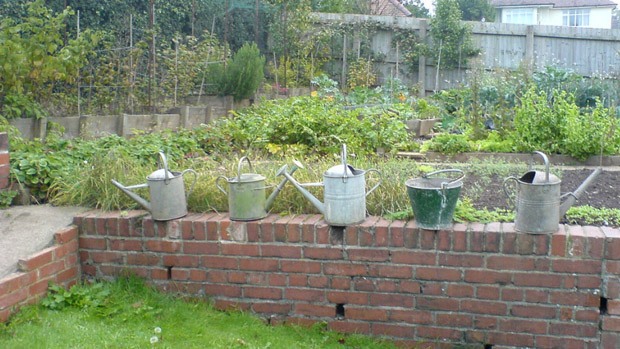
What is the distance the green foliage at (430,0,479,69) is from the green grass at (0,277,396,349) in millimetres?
11032

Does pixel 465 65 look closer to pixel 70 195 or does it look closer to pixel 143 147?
pixel 143 147

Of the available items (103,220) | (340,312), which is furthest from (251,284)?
(103,220)

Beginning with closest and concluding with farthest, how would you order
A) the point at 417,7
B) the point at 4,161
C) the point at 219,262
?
1. the point at 219,262
2. the point at 4,161
3. the point at 417,7

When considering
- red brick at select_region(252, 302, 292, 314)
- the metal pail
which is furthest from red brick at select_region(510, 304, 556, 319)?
red brick at select_region(252, 302, 292, 314)

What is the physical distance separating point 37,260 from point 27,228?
47 cm

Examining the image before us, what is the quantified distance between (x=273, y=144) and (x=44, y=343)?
3926 millimetres

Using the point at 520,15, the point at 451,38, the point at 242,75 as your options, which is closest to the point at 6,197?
the point at 242,75

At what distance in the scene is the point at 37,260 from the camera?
3648 millimetres

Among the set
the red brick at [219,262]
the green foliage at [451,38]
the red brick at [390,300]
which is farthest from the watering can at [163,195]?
the green foliage at [451,38]

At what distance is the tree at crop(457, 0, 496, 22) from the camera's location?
109 ft

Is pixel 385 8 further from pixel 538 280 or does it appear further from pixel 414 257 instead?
pixel 538 280

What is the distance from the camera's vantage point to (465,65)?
14156 millimetres

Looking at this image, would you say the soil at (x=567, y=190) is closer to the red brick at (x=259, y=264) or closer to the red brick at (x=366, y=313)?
the red brick at (x=366, y=313)

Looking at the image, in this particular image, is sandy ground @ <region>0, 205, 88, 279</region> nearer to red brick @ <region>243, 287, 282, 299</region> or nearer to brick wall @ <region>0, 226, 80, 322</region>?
brick wall @ <region>0, 226, 80, 322</region>
